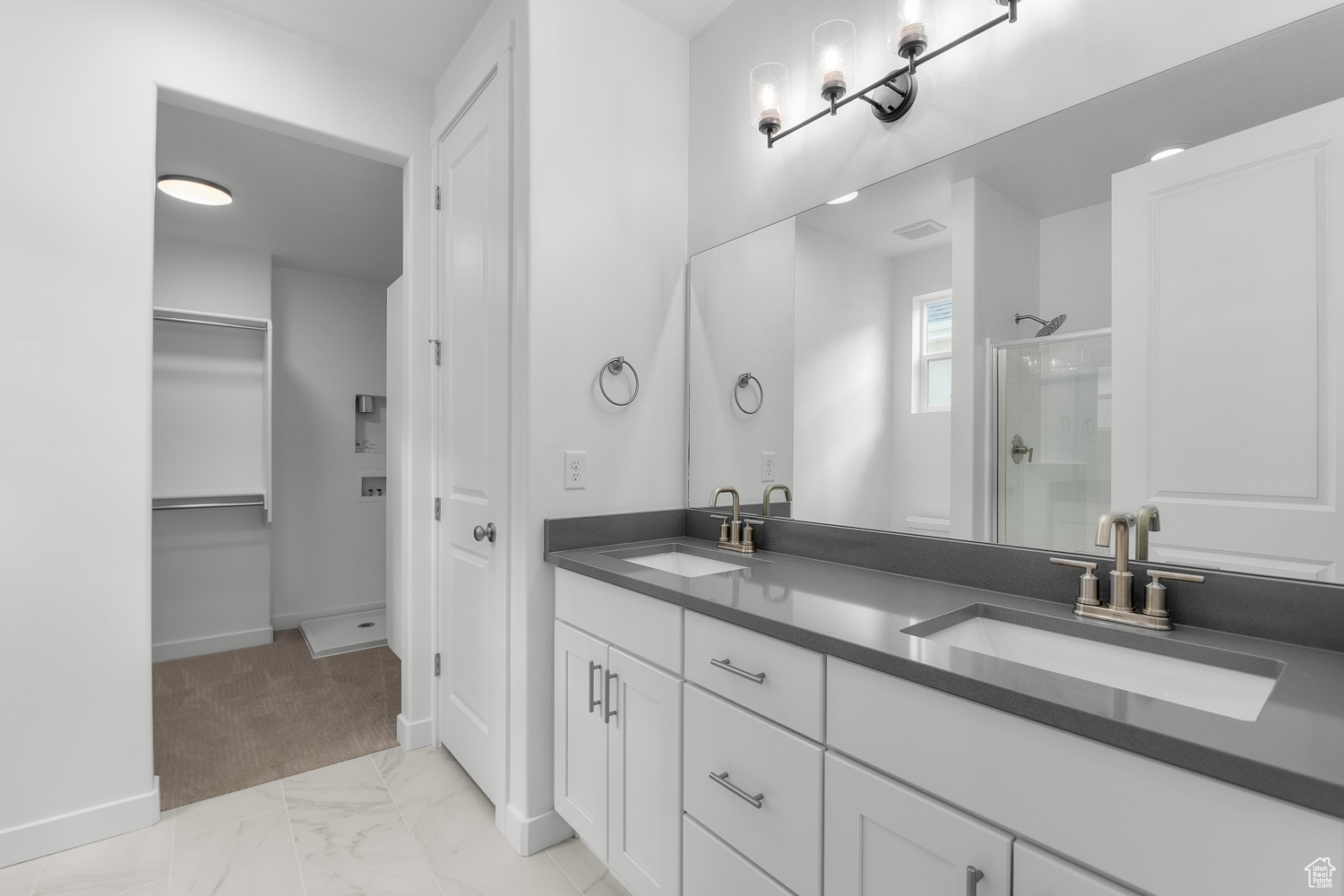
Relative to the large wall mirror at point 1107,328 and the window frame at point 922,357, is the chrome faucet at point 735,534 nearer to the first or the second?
the large wall mirror at point 1107,328

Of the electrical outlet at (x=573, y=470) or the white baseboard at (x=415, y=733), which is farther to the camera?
the white baseboard at (x=415, y=733)

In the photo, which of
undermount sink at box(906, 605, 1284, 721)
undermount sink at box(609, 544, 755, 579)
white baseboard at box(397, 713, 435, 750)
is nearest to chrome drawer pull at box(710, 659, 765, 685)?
undermount sink at box(906, 605, 1284, 721)

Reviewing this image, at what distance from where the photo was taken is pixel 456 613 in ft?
7.53

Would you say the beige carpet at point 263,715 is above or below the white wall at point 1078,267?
below

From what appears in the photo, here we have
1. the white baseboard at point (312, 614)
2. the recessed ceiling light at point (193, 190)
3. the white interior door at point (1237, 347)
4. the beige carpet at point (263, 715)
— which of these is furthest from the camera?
the white baseboard at point (312, 614)

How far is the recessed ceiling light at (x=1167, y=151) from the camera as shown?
43.7 inches

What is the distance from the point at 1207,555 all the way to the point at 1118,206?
0.65 meters

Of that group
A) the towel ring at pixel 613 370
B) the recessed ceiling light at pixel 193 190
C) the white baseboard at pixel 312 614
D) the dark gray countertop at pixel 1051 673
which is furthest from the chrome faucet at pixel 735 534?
the white baseboard at pixel 312 614

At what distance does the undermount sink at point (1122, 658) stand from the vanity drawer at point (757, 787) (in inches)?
12.4

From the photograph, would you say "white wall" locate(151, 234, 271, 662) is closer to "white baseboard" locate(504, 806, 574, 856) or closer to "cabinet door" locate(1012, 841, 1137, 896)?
"white baseboard" locate(504, 806, 574, 856)

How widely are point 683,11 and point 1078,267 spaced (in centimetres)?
159

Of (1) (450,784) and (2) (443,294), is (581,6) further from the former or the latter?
(1) (450,784)

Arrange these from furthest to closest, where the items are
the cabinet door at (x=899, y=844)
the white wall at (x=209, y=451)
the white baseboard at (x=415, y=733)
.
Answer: the white wall at (x=209, y=451) → the white baseboard at (x=415, y=733) → the cabinet door at (x=899, y=844)

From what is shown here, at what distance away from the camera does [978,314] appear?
1.39 m
